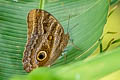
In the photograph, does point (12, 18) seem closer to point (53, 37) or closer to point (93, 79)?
point (53, 37)

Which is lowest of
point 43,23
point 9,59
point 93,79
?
point 9,59

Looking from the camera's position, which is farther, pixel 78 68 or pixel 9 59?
pixel 9 59

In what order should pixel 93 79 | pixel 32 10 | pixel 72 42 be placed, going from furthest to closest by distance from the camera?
pixel 72 42
pixel 32 10
pixel 93 79

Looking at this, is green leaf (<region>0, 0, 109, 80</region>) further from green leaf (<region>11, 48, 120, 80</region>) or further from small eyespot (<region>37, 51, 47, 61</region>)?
green leaf (<region>11, 48, 120, 80</region>)

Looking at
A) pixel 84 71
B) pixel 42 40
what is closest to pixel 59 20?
pixel 42 40

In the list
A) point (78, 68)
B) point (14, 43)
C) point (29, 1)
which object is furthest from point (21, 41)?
point (78, 68)

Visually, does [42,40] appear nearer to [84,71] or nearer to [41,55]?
[41,55]
